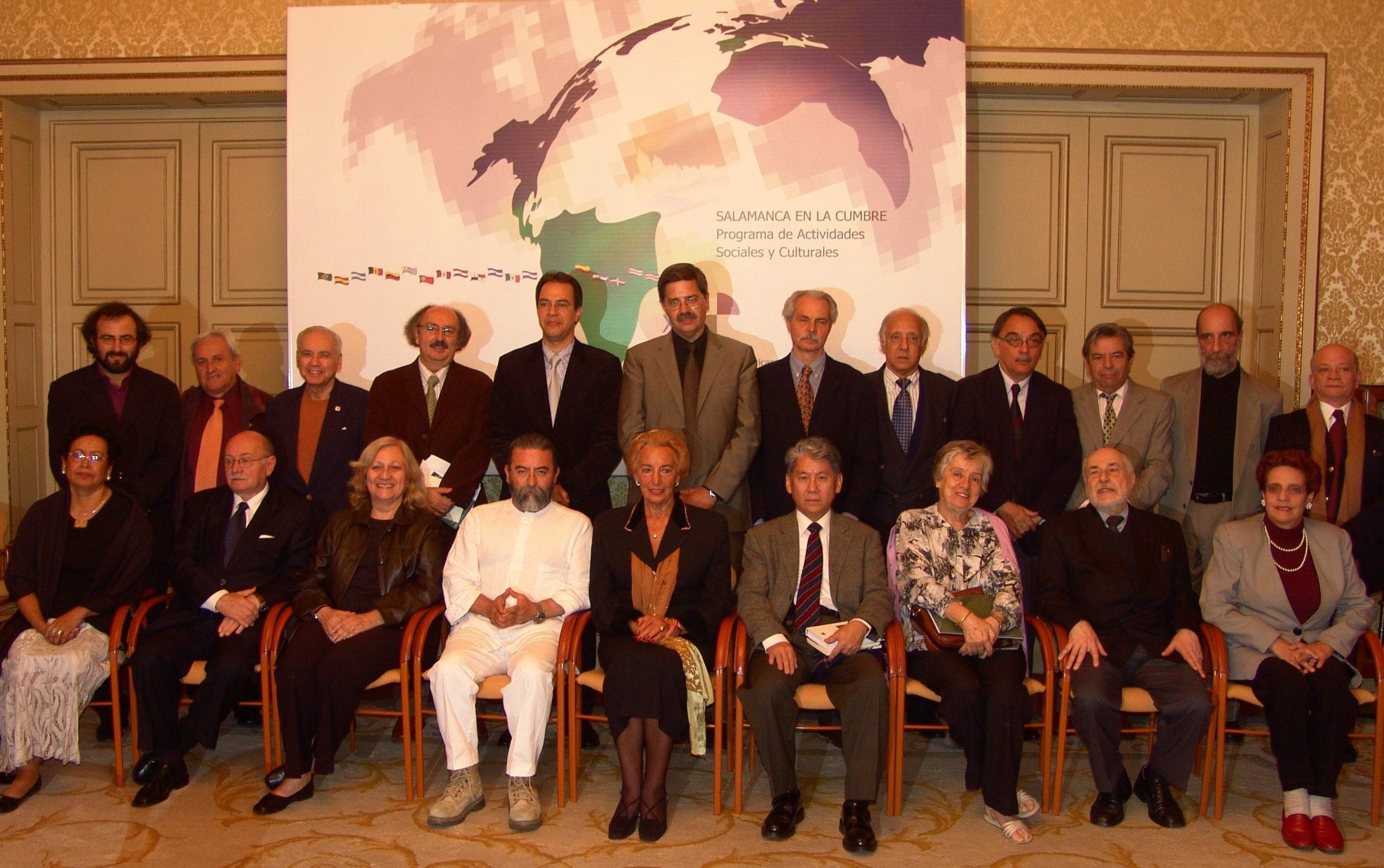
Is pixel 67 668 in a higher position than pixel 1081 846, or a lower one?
higher

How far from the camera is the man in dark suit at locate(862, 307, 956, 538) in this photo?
4.38m

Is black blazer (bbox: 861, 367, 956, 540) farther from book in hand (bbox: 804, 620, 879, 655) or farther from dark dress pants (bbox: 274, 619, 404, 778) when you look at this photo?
dark dress pants (bbox: 274, 619, 404, 778)

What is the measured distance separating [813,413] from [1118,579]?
1.28m

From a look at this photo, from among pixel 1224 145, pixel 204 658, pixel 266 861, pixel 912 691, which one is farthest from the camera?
Answer: pixel 1224 145

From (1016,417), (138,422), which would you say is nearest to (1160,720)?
(1016,417)

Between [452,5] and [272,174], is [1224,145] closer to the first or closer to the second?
[452,5]

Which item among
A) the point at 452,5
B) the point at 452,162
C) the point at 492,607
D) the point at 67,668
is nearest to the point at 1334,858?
the point at 492,607

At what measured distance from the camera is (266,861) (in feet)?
10.5

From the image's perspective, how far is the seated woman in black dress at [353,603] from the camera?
365 cm

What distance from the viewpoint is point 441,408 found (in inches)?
179

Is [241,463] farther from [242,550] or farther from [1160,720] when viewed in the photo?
[1160,720]

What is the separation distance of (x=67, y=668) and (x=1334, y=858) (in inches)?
163

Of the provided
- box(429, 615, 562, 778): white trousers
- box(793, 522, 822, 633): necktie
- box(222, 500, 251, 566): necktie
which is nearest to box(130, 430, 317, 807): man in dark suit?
box(222, 500, 251, 566): necktie

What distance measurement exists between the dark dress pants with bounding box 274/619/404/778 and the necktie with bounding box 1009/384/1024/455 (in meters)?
2.57
